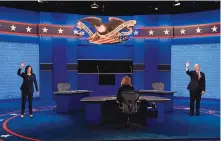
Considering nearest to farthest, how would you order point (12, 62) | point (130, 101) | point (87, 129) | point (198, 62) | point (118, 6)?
point (130, 101)
point (87, 129)
point (12, 62)
point (198, 62)
point (118, 6)

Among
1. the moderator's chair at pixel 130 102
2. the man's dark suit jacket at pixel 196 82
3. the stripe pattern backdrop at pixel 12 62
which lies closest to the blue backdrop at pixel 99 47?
the stripe pattern backdrop at pixel 12 62

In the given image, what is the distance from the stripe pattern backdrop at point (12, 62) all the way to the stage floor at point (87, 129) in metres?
3.38

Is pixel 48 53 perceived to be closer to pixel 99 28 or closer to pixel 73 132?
pixel 99 28

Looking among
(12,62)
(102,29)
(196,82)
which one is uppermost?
(102,29)

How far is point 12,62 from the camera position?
1141 centimetres

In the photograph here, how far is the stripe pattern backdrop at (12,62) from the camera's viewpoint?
11148 mm

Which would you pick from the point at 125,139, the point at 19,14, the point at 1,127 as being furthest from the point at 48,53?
the point at 125,139

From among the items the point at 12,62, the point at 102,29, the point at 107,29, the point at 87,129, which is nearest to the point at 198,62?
the point at 107,29

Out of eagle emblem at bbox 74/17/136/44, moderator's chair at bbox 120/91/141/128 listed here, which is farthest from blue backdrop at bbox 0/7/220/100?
moderator's chair at bbox 120/91/141/128

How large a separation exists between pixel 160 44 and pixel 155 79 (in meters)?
1.54

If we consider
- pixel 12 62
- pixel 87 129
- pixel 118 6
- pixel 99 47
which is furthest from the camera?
pixel 118 6

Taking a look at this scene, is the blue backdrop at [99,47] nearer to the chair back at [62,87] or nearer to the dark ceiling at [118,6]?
the dark ceiling at [118,6]

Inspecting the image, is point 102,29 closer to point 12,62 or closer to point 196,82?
point 12,62

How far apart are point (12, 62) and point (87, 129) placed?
21.0 feet
